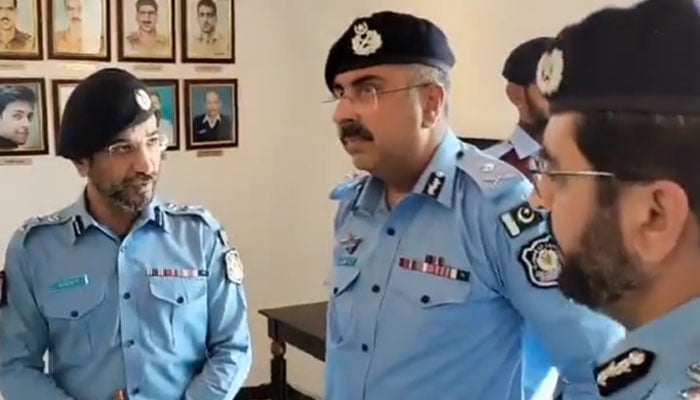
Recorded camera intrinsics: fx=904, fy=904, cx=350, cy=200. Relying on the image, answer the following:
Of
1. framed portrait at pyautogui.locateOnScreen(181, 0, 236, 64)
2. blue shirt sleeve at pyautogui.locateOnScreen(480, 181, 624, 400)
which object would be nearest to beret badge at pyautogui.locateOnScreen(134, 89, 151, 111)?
blue shirt sleeve at pyautogui.locateOnScreen(480, 181, 624, 400)

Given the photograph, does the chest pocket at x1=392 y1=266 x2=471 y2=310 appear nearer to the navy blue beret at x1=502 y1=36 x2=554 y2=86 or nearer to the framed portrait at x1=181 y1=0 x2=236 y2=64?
the navy blue beret at x1=502 y1=36 x2=554 y2=86

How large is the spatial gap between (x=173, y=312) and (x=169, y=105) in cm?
212

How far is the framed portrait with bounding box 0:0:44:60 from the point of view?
370 centimetres

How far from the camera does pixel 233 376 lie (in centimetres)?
215

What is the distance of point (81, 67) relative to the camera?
12.7 feet

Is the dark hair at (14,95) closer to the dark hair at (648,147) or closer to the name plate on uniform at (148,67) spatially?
the name plate on uniform at (148,67)

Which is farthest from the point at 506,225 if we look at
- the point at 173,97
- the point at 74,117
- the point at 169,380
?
the point at 173,97

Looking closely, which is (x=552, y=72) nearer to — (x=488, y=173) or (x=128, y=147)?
(x=488, y=173)

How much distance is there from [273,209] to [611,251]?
139 inches

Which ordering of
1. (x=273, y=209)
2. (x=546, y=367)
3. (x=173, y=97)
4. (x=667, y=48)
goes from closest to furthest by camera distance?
(x=667, y=48)
(x=546, y=367)
(x=173, y=97)
(x=273, y=209)

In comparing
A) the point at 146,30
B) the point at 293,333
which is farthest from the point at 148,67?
the point at 293,333

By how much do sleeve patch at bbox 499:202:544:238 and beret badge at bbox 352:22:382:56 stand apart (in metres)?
0.43

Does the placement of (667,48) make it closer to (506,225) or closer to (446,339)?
(506,225)

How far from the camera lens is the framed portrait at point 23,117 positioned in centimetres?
372
